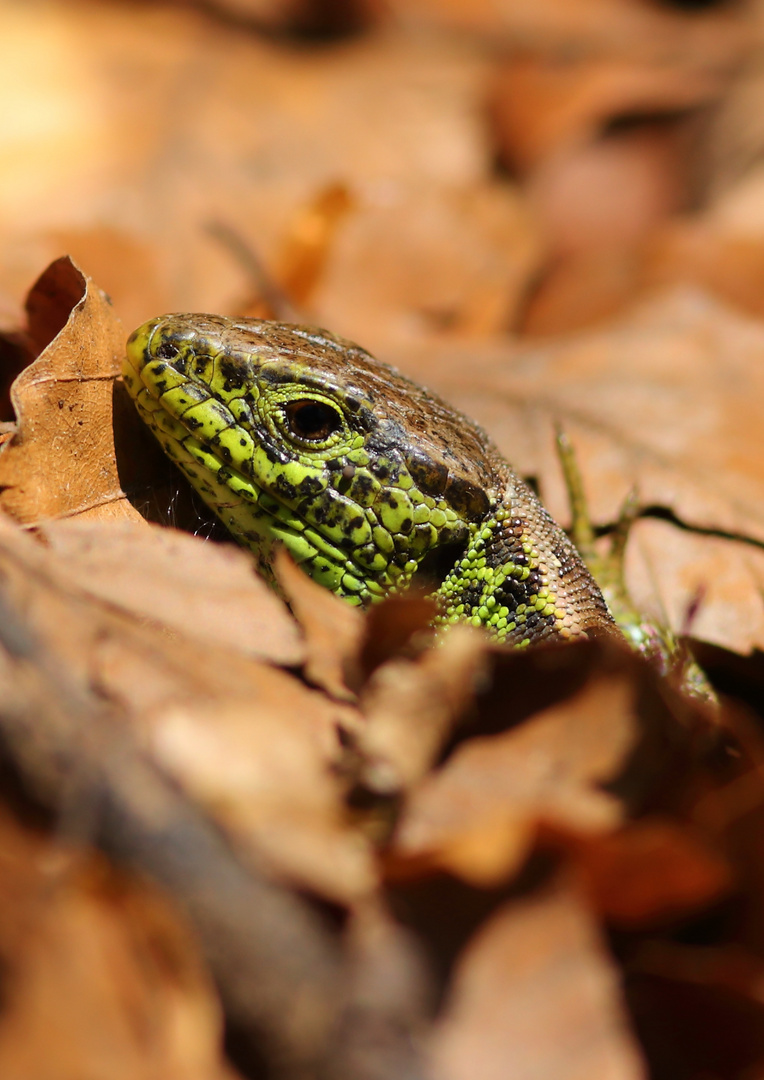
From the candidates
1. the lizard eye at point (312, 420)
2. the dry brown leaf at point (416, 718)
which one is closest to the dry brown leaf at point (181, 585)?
the dry brown leaf at point (416, 718)

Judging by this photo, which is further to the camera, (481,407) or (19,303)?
(481,407)

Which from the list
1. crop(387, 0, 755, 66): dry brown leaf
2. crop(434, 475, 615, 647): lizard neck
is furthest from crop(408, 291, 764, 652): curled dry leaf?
crop(387, 0, 755, 66): dry brown leaf

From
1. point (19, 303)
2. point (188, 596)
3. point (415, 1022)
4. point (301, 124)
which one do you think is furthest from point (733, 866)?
point (301, 124)

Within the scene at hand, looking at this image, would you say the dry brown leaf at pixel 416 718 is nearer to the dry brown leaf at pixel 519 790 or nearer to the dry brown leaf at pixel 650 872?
the dry brown leaf at pixel 519 790

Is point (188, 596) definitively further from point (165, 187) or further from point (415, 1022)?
point (165, 187)

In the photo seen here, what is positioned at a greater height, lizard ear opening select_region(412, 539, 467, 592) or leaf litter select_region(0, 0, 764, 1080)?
leaf litter select_region(0, 0, 764, 1080)

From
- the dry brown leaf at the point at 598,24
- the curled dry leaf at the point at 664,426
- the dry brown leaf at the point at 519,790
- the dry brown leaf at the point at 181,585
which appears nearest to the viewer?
the dry brown leaf at the point at 519,790

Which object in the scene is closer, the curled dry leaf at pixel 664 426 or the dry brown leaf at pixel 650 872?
the dry brown leaf at pixel 650 872

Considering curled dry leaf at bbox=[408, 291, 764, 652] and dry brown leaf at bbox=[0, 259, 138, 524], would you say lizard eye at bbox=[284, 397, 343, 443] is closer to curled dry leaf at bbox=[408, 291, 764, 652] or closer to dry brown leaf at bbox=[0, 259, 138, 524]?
dry brown leaf at bbox=[0, 259, 138, 524]
